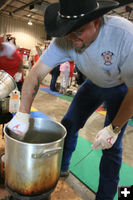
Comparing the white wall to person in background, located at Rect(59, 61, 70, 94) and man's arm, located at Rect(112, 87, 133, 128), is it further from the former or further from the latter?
man's arm, located at Rect(112, 87, 133, 128)

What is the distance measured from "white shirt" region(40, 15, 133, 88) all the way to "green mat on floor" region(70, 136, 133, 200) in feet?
3.14

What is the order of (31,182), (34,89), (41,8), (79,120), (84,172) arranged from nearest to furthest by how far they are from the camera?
(31,182)
(34,89)
(79,120)
(84,172)
(41,8)

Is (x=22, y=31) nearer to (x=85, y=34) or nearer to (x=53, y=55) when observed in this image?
(x=53, y=55)

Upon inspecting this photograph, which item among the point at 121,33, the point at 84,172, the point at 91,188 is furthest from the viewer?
the point at 84,172

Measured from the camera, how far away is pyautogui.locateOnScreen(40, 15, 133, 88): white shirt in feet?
2.94

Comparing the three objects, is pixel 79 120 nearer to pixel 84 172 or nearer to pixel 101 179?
pixel 101 179

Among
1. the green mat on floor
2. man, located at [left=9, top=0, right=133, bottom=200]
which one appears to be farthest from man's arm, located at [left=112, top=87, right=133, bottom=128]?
the green mat on floor

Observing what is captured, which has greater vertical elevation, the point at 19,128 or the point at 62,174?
the point at 19,128

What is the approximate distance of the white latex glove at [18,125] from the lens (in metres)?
0.93

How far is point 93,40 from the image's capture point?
953 millimetres

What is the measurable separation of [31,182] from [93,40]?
835 millimetres

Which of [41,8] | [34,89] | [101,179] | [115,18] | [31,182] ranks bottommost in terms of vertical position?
[101,179]

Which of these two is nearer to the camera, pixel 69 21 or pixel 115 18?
pixel 69 21

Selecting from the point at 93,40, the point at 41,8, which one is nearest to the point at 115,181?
the point at 93,40
